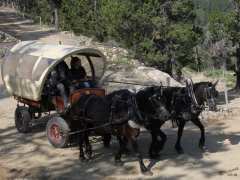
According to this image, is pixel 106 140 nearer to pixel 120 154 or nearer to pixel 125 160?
pixel 125 160

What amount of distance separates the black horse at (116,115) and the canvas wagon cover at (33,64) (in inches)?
62.9

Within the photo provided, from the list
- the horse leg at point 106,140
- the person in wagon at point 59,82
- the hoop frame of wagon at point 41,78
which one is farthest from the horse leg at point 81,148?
the person in wagon at point 59,82

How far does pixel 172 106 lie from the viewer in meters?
11.0

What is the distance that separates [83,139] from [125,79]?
11983mm

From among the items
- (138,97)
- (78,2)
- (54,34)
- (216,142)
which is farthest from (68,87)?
(54,34)

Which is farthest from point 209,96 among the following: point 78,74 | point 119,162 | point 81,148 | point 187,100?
point 78,74

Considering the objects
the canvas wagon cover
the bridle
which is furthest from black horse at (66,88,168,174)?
the canvas wagon cover

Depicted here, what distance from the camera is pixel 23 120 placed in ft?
47.6

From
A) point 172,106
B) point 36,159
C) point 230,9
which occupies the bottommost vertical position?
point 36,159

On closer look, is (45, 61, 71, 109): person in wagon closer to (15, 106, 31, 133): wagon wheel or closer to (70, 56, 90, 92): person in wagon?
(70, 56, 90, 92): person in wagon

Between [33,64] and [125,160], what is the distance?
3692mm

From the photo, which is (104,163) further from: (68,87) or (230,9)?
(230,9)

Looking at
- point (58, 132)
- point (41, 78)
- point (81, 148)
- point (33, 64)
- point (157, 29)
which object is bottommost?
point (81, 148)

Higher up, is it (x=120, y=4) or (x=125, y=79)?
(x=120, y=4)
